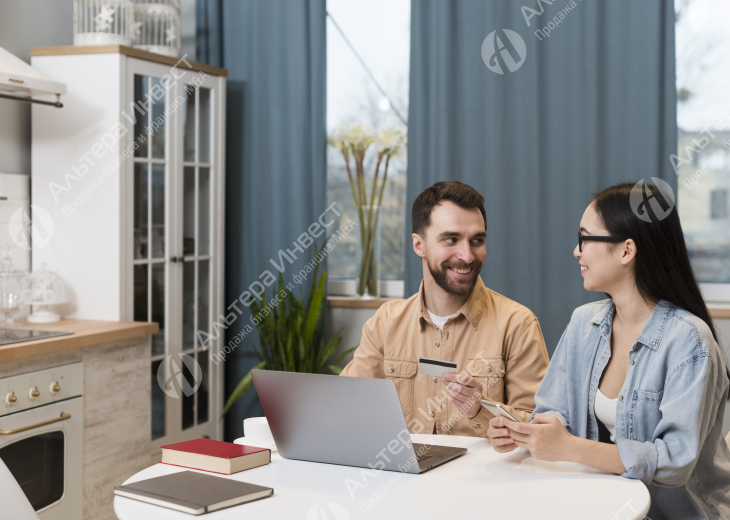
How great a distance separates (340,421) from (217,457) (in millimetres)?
261

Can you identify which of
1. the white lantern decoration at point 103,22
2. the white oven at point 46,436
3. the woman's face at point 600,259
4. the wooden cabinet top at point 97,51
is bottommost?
the white oven at point 46,436

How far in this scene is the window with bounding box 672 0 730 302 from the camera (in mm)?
3068

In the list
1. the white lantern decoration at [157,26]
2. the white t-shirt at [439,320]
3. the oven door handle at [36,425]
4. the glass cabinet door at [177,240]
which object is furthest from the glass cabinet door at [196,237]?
the white t-shirt at [439,320]

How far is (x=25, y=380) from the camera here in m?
2.25

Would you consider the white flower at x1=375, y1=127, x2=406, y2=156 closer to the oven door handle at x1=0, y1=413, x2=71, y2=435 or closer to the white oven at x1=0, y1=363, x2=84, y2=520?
the white oven at x1=0, y1=363, x2=84, y2=520

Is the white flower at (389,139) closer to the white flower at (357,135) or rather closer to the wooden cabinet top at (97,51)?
the white flower at (357,135)

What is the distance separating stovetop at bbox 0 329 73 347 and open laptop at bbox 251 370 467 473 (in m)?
1.27

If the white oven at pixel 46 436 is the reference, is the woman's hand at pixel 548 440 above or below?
above

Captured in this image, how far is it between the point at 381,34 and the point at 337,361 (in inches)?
66.5

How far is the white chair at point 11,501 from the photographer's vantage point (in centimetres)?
134

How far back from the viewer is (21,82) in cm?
242

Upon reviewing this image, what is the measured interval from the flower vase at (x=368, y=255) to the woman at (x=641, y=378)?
1798 mm

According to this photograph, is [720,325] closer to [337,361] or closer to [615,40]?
[615,40]

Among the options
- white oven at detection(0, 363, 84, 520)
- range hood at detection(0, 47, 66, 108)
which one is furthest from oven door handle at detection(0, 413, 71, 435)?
range hood at detection(0, 47, 66, 108)
